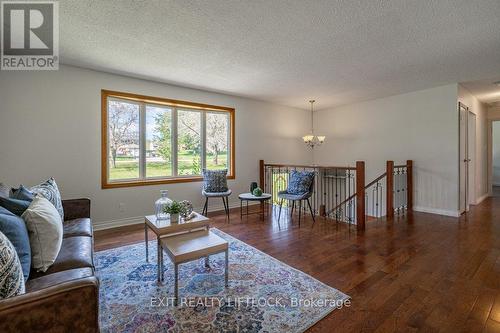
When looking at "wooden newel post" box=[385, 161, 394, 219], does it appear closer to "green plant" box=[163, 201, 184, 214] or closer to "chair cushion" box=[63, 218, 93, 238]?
"green plant" box=[163, 201, 184, 214]

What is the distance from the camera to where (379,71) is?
3705 mm

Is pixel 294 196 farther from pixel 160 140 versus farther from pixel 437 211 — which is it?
pixel 437 211

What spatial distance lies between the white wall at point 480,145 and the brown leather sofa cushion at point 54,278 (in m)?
6.86

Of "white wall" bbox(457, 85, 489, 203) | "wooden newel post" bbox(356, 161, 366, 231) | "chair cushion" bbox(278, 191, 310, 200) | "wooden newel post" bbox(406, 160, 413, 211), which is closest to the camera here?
"wooden newel post" bbox(356, 161, 366, 231)

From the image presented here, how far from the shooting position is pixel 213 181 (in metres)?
4.49

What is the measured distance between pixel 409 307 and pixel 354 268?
25.2 inches

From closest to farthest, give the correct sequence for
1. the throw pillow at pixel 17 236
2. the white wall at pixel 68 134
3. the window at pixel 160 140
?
the throw pillow at pixel 17 236
the white wall at pixel 68 134
the window at pixel 160 140

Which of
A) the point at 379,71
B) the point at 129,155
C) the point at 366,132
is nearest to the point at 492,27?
the point at 379,71

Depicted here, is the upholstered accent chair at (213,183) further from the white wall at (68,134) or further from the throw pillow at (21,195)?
the throw pillow at (21,195)

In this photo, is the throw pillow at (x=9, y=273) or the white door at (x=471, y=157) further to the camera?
the white door at (x=471, y=157)

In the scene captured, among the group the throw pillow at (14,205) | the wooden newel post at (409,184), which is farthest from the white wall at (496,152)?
the throw pillow at (14,205)

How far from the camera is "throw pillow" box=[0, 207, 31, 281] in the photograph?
4.26ft

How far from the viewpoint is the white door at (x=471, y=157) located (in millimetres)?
5027

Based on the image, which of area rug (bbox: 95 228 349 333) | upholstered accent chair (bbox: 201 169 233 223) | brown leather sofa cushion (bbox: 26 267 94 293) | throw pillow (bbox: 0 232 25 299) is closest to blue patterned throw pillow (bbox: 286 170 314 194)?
upholstered accent chair (bbox: 201 169 233 223)
